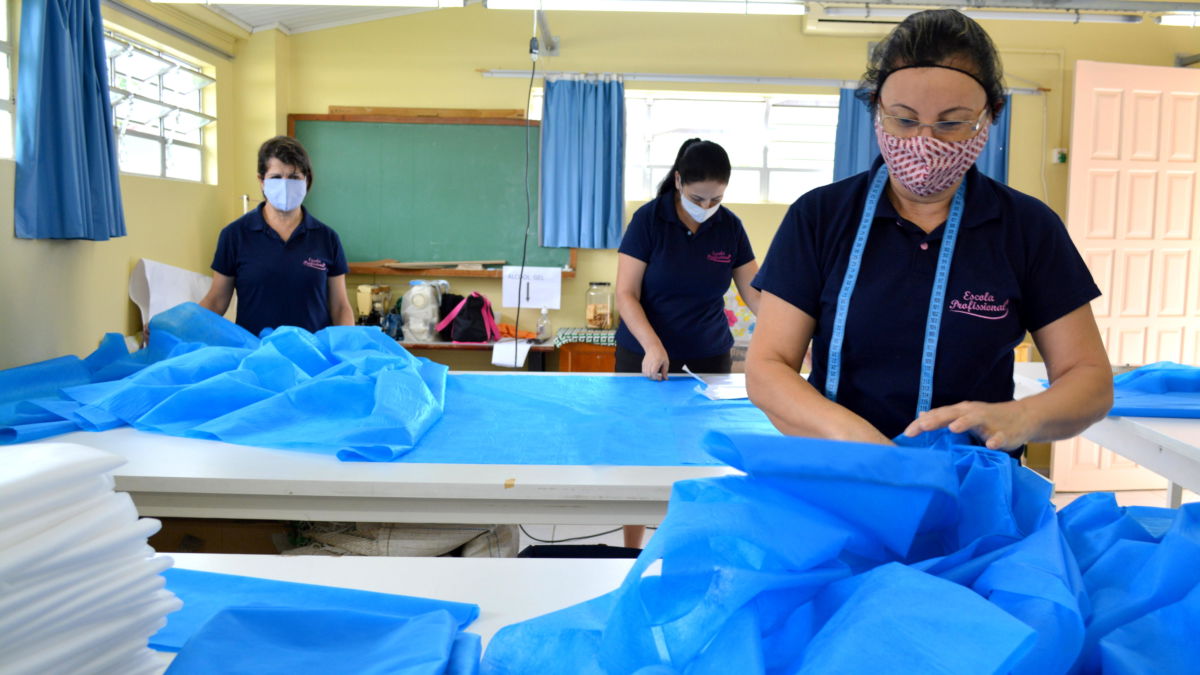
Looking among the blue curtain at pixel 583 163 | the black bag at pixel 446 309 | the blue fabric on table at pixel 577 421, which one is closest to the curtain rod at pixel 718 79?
the blue curtain at pixel 583 163

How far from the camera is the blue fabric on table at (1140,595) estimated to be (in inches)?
30.0

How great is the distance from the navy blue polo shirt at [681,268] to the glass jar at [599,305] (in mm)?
2523

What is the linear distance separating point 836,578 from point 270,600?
2.29 ft

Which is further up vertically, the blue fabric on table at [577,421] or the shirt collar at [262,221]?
the shirt collar at [262,221]

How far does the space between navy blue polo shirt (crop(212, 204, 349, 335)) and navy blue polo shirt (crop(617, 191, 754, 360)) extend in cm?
127

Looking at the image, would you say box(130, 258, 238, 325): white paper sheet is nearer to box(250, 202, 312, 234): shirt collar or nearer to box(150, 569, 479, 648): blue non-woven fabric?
box(250, 202, 312, 234): shirt collar

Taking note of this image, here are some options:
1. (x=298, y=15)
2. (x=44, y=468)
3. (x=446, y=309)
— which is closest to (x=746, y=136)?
(x=446, y=309)

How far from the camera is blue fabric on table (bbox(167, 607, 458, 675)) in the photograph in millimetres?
902

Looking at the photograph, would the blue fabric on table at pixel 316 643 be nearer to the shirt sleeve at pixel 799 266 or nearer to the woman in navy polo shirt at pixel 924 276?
the woman in navy polo shirt at pixel 924 276

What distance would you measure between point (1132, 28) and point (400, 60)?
4857mm

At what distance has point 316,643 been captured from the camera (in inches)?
38.0

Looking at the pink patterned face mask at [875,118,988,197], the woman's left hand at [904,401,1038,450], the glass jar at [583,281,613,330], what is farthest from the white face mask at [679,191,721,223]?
the glass jar at [583,281,613,330]

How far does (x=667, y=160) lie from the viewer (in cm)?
615

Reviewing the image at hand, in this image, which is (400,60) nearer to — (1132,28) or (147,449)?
(147,449)
